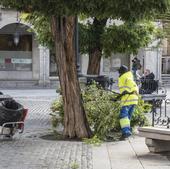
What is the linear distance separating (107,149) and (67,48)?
98.1 inches

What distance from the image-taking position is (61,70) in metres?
12.0

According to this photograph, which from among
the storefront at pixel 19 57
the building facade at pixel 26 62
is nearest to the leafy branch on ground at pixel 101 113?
the building facade at pixel 26 62

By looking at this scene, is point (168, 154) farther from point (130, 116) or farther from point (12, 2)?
point (12, 2)

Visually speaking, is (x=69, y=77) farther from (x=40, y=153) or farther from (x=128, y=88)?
(x=40, y=153)

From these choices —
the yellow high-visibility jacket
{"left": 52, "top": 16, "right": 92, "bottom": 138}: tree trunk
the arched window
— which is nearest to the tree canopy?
{"left": 52, "top": 16, "right": 92, "bottom": 138}: tree trunk

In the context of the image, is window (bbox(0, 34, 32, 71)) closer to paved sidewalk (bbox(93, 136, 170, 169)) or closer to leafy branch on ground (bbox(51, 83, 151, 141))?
leafy branch on ground (bbox(51, 83, 151, 141))

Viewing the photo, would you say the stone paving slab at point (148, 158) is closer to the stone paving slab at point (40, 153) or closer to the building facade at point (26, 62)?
the stone paving slab at point (40, 153)

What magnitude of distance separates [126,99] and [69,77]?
52.7 inches

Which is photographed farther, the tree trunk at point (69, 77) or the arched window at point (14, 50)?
the arched window at point (14, 50)

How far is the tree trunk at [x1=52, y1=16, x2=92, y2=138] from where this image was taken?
38.9 ft

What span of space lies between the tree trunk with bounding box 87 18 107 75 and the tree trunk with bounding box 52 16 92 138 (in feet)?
16.5

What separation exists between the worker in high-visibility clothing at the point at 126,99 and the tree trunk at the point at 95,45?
4.83 m

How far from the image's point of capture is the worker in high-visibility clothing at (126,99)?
1192 centimetres

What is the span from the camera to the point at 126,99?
1211 cm
